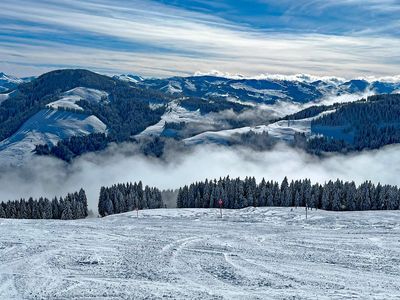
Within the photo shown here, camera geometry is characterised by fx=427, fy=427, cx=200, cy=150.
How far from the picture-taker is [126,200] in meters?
118

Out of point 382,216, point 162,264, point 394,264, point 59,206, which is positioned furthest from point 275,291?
point 59,206

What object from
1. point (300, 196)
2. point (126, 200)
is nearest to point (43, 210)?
point (126, 200)

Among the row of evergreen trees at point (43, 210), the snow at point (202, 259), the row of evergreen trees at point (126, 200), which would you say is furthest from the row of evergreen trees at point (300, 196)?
the snow at point (202, 259)

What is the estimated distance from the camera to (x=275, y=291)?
32875 mm

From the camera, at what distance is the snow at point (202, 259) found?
3309 cm

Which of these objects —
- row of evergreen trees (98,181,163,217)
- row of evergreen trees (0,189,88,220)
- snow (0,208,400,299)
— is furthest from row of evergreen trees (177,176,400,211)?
snow (0,208,400,299)

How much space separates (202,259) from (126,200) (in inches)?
3067

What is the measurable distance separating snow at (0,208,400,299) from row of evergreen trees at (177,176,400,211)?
3324 centimetres

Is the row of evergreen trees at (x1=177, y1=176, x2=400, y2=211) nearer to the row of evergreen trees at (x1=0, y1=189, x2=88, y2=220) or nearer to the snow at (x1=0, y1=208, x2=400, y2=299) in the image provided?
the row of evergreen trees at (x1=0, y1=189, x2=88, y2=220)

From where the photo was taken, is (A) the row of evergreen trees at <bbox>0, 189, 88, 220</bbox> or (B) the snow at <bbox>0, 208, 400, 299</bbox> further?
(A) the row of evergreen trees at <bbox>0, 189, 88, 220</bbox>

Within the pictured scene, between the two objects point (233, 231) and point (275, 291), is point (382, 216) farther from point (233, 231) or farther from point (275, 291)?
point (275, 291)

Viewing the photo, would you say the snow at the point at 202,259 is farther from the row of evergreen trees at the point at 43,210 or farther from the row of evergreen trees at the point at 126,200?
the row of evergreen trees at the point at 126,200

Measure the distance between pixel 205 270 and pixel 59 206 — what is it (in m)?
81.5

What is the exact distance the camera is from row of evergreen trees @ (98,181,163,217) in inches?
4582
